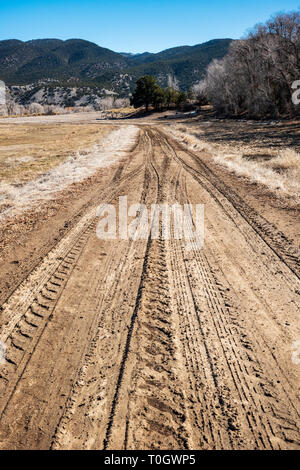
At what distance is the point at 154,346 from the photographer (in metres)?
3.32

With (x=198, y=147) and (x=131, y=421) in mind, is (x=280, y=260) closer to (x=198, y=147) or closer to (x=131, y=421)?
(x=131, y=421)

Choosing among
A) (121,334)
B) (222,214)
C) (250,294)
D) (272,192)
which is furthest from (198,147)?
(121,334)

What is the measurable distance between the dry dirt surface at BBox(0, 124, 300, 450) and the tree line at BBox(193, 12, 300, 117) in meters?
33.8

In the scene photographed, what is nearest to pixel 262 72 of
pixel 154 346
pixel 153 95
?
pixel 153 95

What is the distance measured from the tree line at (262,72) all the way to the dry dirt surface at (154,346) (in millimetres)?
33814

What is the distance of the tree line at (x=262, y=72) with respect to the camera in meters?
30.3

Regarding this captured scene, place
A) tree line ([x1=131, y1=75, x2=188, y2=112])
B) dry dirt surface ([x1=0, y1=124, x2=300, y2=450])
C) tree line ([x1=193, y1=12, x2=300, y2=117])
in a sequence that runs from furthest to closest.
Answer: tree line ([x1=131, y1=75, x2=188, y2=112]), tree line ([x1=193, y1=12, x2=300, y2=117]), dry dirt surface ([x1=0, y1=124, x2=300, y2=450])

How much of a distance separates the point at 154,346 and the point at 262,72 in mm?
41918

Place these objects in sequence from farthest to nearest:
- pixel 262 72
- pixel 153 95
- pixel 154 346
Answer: pixel 153 95 → pixel 262 72 → pixel 154 346

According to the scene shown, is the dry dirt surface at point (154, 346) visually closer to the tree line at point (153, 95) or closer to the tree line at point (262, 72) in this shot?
the tree line at point (262, 72)

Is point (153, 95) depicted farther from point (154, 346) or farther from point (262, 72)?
point (154, 346)

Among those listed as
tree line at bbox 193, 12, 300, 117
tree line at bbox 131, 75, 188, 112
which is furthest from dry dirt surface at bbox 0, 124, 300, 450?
tree line at bbox 131, 75, 188, 112

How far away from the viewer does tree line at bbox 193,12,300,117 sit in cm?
3031

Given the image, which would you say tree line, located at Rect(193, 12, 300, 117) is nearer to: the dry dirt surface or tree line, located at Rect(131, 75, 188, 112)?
tree line, located at Rect(131, 75, 188, 112)
